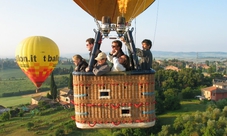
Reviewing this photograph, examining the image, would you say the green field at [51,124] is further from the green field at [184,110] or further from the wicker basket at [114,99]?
the wicker basket at [114,99]

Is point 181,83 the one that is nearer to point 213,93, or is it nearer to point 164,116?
point 213,93

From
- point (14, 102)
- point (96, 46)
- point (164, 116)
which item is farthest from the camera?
point (14, 102)

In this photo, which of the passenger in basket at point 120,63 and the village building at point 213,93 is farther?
the village building at point 213,93

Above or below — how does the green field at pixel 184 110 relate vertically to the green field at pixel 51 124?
above

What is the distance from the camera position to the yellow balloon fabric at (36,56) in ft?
29.2

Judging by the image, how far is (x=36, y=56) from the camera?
29.2ft

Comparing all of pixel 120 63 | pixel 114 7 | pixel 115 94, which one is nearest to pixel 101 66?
pixel 120 63

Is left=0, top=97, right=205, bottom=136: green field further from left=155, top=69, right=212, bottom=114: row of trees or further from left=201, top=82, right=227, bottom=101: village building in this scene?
left=201, top=82, right=227, bottom=101: village building

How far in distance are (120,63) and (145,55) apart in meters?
0.32

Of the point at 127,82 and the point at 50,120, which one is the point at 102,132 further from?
the point at 127,82

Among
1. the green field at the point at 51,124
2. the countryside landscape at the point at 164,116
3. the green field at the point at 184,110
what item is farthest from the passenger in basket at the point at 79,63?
the green field at the point at 184,110

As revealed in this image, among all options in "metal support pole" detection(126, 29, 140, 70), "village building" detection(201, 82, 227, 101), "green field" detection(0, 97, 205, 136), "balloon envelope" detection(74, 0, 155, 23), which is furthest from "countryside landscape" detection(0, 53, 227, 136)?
"metal support pole" detection(126, 29, 140, 70)

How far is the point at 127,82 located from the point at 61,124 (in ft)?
46.7

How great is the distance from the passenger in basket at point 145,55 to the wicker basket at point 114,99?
0.45 feet
